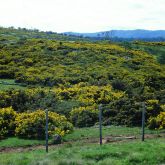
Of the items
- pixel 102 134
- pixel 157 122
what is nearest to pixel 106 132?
pixel 102 134

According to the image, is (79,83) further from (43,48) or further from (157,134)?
(43,48)

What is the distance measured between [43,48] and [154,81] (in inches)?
788

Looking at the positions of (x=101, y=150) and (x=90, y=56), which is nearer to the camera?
(x=101, y=150)

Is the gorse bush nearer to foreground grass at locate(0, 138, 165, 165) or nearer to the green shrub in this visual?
the green shrub

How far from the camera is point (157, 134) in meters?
19.1

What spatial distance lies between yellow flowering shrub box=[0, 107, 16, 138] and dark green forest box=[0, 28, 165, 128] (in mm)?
2737

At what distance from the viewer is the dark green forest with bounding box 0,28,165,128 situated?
22812 millimetres

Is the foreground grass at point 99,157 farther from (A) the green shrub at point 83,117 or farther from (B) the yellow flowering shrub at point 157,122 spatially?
(A) the green shrub at point 83,117

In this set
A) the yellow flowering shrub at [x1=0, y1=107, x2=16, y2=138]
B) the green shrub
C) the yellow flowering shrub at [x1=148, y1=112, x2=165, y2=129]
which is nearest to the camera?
the yellow flowering shrub at [x1=0, y1=107, x2=16, y2=138]

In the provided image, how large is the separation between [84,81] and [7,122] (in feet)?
48.5

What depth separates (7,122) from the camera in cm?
2044

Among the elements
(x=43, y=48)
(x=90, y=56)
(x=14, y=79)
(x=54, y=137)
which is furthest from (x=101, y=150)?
(x=43, y=48)

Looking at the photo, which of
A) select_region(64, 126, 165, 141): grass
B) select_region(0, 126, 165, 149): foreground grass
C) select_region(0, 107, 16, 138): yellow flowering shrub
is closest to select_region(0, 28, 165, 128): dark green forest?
select_region(64, 126, 165, 141): grass

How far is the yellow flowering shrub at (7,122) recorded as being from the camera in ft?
64.3
